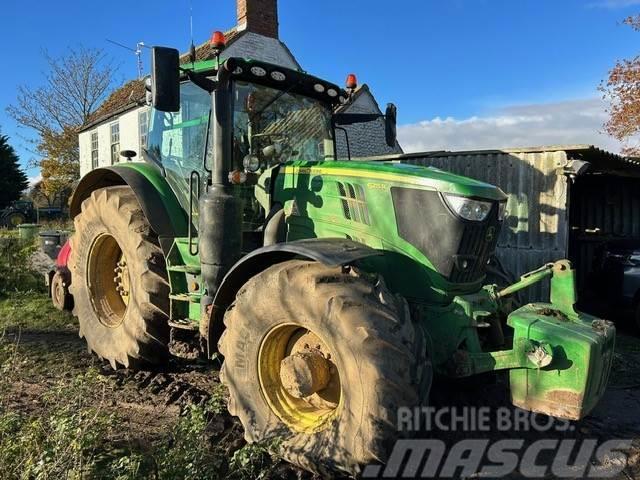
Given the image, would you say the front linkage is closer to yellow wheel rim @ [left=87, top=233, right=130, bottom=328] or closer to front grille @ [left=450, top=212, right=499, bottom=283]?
front grille @ [left=450, top=212, right=499, bottom=283]

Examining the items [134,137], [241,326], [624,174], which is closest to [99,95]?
[134,137]

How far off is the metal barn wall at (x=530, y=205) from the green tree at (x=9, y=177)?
3169 cm

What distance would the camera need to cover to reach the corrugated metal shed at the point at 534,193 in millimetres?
8203

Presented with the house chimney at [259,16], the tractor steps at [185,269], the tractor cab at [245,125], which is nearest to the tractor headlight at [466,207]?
the tractor cab at [245,125]

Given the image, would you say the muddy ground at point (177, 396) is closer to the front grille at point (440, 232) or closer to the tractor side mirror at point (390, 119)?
the front grille at point (440, 232)

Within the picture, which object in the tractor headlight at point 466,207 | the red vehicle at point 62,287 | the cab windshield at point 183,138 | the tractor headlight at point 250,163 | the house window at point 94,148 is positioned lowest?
the red vehicle at point 62,287

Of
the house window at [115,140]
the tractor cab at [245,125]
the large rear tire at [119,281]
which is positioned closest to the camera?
the tractor cab at [245,125]

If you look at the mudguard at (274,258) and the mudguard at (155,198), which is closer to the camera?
the mudguard at (274,258)

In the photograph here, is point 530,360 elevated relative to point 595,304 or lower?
Answer: elevated

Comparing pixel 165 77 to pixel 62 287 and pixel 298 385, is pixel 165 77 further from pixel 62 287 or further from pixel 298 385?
pixel 62 287

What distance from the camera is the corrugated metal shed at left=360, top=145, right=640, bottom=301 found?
323 inches

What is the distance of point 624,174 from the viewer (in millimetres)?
10227

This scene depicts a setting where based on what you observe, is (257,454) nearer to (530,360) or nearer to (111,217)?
(530,360)

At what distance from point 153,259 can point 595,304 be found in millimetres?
7486
